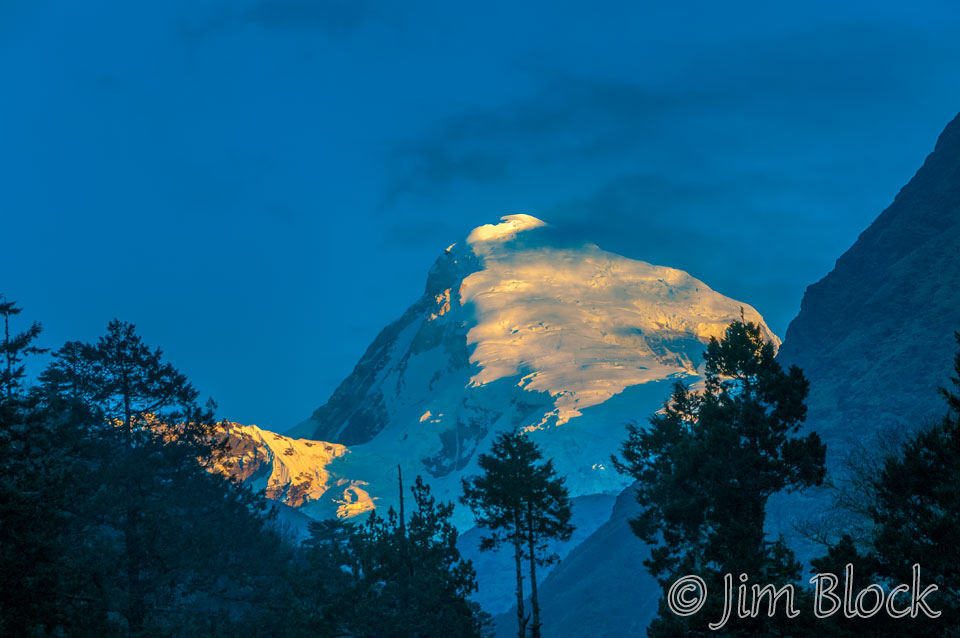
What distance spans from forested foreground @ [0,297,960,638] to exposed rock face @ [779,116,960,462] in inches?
2408

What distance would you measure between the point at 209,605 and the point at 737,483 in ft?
96.9

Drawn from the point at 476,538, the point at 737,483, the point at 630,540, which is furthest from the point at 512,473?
the point at 476,538

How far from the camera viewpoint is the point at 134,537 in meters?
30.3

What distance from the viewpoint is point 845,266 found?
13962 centimetres

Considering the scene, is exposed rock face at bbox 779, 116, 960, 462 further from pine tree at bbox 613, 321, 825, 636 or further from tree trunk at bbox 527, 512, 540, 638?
pine tree at bbox 613, 321, 825, 636

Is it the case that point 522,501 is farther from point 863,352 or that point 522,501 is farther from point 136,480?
point 863,352

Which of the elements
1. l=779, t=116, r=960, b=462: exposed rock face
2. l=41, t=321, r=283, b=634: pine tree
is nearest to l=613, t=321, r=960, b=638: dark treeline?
l=41, t=321, r=283, b=634: pine tree

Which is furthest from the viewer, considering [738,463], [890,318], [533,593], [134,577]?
[890,318]

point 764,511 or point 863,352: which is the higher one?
point 863,352

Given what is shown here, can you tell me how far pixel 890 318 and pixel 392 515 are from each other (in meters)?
91.1

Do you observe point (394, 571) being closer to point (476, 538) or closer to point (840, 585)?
point (840, 585)

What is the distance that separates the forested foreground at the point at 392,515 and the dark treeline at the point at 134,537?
0.09m

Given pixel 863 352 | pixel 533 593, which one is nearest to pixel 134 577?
pixel 533 593

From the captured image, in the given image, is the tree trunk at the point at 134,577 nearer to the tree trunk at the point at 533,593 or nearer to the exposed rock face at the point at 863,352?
the tree trunk at the point at 533,593
